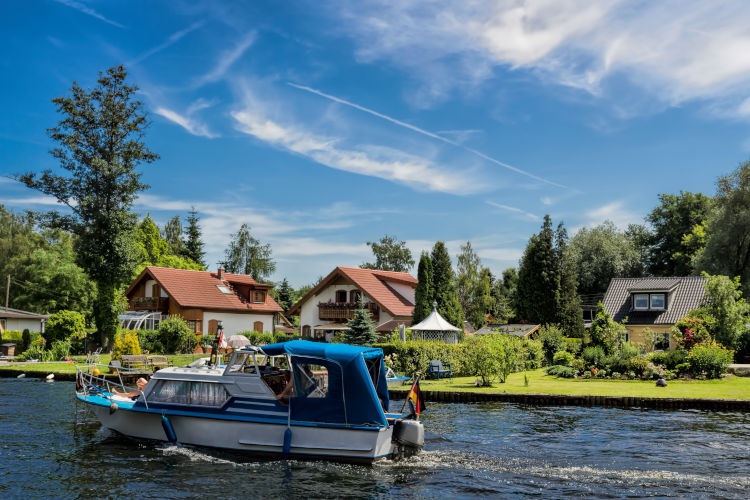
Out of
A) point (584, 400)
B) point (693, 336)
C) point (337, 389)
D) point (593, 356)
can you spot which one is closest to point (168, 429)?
point (337, 389)

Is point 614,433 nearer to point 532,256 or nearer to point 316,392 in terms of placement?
point 316,392

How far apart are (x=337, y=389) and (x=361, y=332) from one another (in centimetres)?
2619

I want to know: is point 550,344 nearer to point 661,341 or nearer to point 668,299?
point 661,341

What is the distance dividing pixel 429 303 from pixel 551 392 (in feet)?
72.4

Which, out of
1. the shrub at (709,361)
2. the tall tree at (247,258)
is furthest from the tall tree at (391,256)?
the shrub at (709,361)

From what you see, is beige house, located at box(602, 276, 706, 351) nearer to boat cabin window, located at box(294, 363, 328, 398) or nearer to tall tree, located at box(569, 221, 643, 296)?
tall tree, located at box(569, 221, 643, 296)

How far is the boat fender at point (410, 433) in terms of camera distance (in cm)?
1544

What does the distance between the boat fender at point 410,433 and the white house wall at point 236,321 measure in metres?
44.5

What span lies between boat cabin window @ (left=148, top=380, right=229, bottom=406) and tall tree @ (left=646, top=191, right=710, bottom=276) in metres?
67.5

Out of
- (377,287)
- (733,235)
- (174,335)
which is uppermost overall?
(733,235)

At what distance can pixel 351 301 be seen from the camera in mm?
55469

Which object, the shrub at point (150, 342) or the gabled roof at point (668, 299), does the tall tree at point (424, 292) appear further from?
the shrub at point (150, 342)

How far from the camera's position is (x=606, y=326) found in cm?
3491

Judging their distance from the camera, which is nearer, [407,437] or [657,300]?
[407,437]
